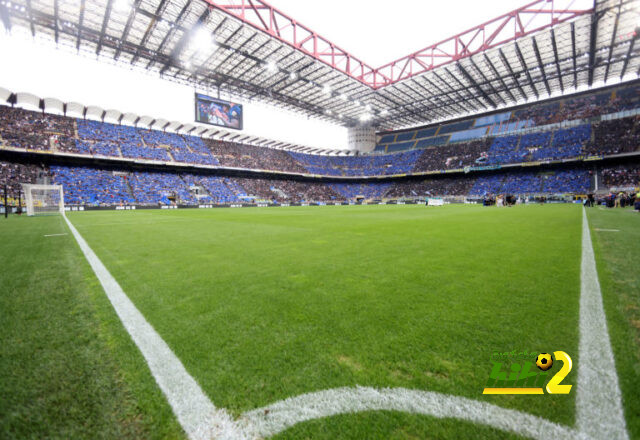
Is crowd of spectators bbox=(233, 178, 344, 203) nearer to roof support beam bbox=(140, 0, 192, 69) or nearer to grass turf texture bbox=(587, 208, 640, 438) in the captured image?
roof support beam bbox=(140, 0, 192, 69)

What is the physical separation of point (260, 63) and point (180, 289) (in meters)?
33.5

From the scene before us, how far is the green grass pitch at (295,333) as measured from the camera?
124 cm

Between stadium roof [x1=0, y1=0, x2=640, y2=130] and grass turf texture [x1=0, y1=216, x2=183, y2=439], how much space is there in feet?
79.1

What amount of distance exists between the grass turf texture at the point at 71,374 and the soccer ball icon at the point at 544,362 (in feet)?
6.28

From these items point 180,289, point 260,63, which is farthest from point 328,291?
point 260,63

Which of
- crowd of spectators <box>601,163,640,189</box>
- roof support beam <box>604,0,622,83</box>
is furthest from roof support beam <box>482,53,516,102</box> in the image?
crowd of spectators <box>601,163,640,189</box>

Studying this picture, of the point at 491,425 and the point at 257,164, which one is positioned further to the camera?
the point at 257,164

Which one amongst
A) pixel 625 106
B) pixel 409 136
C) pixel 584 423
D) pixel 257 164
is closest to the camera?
pixel 584 423

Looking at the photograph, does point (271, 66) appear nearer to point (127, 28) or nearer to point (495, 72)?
point (127, 28)

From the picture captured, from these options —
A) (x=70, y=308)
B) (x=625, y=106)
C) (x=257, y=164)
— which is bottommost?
(x=70, y=308)

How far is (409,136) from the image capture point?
218 ft

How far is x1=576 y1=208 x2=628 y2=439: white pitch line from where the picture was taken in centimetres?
113

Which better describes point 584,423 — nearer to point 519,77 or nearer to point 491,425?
point 491,425

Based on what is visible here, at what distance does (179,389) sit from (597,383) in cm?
217
